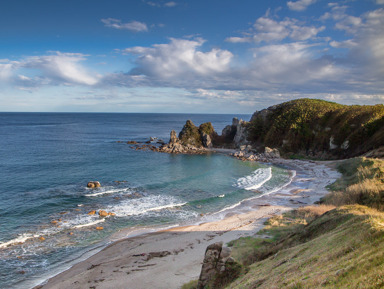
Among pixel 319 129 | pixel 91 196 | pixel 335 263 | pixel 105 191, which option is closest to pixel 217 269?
pixel 335 263

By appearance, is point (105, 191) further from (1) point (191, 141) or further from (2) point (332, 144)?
(2) point (332, 144)

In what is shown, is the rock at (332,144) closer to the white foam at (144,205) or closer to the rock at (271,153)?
the rock at (271,153)

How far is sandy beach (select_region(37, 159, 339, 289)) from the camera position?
18.4m

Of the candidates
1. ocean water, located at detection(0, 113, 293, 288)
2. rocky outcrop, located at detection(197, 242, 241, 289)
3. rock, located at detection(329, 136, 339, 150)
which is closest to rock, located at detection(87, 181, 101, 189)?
ocean water, located at detection(0, 113, 293, 288)

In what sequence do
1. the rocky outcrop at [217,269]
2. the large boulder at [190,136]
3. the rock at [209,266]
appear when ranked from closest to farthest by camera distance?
1. the rocky outcrop at [217,269]
2. the rock at [209,266]
3. the large boulder at [190,136]

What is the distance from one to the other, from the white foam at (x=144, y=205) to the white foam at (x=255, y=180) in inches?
590

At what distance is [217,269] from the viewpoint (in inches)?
526

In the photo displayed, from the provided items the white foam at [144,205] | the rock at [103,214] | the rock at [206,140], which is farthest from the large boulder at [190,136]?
the rock at [103,214]

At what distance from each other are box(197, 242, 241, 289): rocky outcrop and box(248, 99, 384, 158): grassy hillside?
59.0 meters

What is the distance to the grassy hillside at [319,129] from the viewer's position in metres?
63.2

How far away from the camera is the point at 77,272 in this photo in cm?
2073

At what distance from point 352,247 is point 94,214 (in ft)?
98.7

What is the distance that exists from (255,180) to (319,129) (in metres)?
35.2

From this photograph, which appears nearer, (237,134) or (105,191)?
(105,191)
